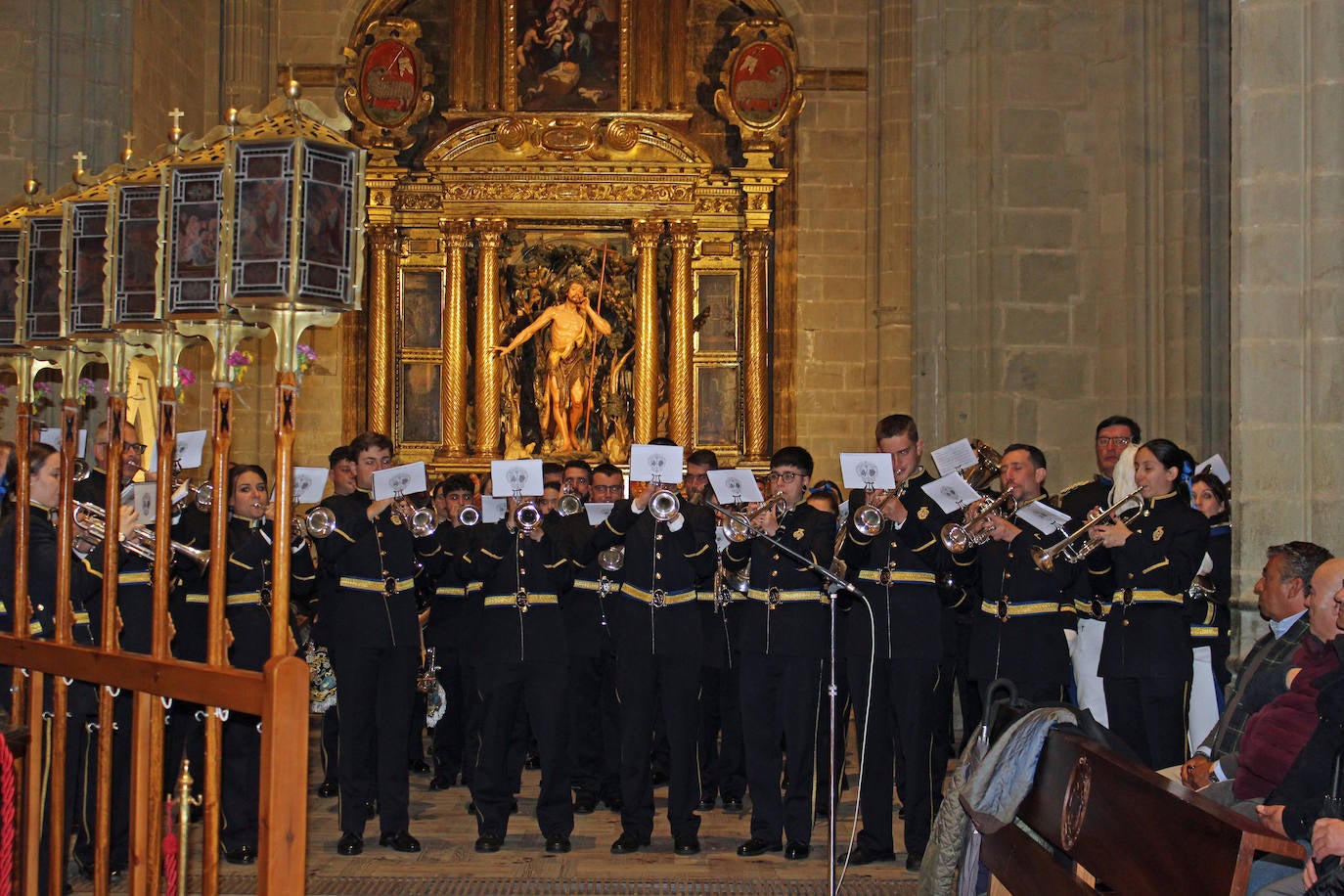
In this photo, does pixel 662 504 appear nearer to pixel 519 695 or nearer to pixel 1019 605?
pixel 519 695

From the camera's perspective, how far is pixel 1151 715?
7.09 meters

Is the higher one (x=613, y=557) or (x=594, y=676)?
(x=613, y=557)

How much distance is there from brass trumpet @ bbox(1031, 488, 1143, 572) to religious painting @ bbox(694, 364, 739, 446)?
332 inches

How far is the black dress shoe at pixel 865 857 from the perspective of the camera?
7145 millimetres

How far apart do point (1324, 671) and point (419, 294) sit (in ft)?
40.0

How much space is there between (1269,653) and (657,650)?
2982mm

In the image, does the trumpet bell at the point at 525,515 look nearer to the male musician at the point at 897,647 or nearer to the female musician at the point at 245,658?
the female musician at the point at 245,658

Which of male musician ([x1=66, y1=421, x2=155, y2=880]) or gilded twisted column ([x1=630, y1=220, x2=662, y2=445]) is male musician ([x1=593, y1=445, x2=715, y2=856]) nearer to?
male musician ([x1=66, y1=421, x2=155, y2=880])

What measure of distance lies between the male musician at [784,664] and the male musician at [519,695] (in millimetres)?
899

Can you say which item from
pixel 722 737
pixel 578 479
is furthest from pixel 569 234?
pixel 722 737

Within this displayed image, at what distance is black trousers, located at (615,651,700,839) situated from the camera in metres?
7.42

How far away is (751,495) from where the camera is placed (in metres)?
7.27

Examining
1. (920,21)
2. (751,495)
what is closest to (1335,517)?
(751,495)

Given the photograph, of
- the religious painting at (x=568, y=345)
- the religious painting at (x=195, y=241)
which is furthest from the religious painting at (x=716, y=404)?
the religious painting at (x=195, y=241)
